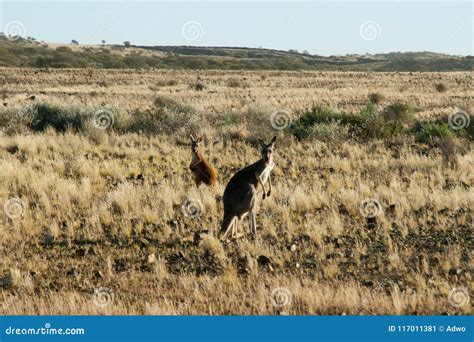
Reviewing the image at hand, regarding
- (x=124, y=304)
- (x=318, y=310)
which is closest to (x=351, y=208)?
(x=318, y=310)

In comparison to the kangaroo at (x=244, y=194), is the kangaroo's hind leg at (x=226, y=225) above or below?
below

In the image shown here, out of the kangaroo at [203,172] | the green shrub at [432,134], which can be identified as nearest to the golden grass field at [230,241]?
the kangaroo at [203,172]

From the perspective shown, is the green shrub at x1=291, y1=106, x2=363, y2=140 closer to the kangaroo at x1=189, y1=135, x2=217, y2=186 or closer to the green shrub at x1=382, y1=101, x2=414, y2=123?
the green shrub at x1=382, y1=101, x2=414, y2=123

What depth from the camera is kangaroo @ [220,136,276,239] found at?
8062mm

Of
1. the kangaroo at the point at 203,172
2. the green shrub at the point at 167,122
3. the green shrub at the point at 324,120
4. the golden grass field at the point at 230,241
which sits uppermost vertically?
the green shrub at the point at 324,120

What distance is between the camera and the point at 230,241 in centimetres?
830

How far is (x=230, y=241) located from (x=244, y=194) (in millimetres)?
770

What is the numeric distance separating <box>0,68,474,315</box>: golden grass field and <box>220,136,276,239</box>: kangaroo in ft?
0.86

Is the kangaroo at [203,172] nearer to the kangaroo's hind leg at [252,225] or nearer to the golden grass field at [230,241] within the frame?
the golden grass field at [230,241]

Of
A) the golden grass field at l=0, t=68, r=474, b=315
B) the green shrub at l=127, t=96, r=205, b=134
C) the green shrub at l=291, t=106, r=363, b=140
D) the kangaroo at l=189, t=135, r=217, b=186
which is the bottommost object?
the golden grass field at l=0, t=68, r=474, b=315

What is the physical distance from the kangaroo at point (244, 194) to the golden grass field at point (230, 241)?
262 mm

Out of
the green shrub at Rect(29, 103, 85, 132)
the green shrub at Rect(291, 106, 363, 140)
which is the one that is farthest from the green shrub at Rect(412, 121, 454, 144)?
the green shrub at Rect(29, 103, 85, 132)

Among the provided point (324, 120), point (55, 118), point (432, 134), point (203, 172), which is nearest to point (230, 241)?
point (203, 172)

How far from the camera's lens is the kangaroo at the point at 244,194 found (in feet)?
26.5
